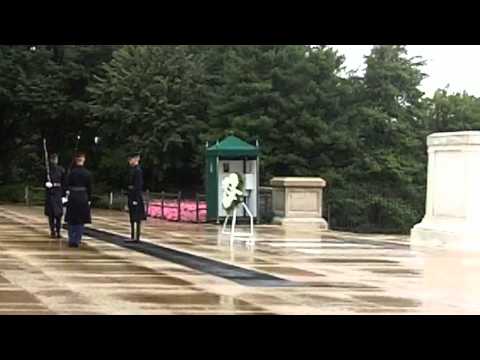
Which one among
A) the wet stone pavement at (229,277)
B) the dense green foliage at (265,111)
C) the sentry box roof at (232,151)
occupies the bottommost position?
the wet stone pavement at (229,277)

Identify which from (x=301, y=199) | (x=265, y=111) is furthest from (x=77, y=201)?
(x=265, y=111)

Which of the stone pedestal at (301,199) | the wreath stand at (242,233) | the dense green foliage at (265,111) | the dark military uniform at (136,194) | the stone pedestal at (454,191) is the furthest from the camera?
the dense green foliage at (265,111)

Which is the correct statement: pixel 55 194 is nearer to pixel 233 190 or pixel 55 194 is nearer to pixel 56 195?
pixel 56 195

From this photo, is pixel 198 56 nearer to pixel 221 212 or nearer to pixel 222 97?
pixel 222 97

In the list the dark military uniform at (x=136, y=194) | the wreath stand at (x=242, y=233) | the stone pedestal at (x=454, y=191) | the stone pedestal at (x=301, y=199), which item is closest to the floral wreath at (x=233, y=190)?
the wreath stand at (x=242, y=233)

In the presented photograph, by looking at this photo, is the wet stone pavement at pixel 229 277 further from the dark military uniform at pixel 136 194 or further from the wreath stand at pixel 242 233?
the dark military uniform at pixel 136 194

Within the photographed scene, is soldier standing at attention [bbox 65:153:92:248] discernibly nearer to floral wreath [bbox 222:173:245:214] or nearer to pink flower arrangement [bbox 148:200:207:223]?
floral wreath [bbox 222:173:245:214]

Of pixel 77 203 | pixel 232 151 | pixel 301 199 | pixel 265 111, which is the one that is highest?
pixel 265 111

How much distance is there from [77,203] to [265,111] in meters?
19.2

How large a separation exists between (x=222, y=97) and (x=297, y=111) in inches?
128

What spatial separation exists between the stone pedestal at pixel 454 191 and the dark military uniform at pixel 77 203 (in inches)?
297

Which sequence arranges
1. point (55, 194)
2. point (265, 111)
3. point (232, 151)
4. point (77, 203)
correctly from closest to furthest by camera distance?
point (77, 203), point (55, 194), point (232, 151), point (265, 111)

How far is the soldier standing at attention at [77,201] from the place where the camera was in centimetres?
1712

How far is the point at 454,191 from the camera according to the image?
746 inches
